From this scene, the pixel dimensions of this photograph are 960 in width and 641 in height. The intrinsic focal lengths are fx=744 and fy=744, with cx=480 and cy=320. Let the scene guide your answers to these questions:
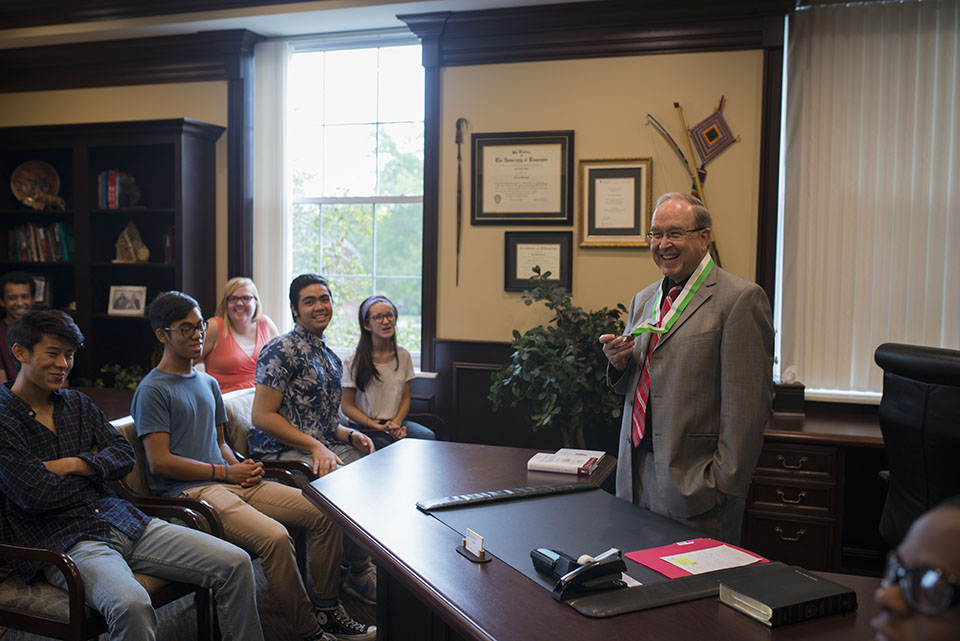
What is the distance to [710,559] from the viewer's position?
5.32 feet

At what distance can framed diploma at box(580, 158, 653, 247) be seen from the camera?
12.9 ft

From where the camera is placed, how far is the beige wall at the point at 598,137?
3812mm

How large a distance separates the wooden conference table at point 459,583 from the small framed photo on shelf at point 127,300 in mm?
2791

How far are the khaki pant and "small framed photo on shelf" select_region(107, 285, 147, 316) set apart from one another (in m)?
2.36

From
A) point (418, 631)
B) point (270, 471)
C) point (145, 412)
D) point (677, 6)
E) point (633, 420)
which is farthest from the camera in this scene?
point (677, 6)

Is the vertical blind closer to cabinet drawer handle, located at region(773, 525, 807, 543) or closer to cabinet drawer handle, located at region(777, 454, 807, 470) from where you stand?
cabinet drawer handle, located at region(777, 454, 807, 470)

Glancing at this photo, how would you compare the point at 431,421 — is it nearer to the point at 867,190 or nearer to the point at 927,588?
the point at 867,190

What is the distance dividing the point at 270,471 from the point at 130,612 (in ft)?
3.25

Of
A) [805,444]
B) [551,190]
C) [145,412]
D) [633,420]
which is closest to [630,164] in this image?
[551,190]

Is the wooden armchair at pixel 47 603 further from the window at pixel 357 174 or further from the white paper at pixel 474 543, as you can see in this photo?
the window at pixel 357 174

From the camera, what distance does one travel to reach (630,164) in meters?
3.96

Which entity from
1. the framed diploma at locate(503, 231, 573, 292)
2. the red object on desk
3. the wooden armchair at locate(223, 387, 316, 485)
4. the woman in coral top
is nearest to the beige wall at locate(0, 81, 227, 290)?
the woman in coral top

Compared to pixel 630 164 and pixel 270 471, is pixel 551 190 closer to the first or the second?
pixel 630 164

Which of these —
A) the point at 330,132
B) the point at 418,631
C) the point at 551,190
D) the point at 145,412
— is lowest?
the point at 418,631
